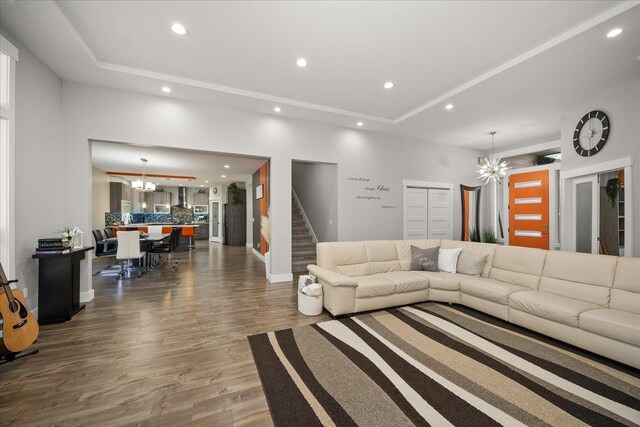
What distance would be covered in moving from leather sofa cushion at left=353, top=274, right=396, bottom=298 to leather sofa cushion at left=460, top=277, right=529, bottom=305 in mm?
1078

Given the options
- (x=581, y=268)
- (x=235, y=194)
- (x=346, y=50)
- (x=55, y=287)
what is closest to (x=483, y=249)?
(x=581, y=268)

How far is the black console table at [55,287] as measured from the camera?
3057 millimetres

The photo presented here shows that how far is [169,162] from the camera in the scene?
8133mm

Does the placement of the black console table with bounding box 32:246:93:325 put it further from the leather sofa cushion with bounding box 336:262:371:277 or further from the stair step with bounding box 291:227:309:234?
the stair step with bounding box 291:227:309:234

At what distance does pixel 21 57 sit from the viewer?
9.61 ft

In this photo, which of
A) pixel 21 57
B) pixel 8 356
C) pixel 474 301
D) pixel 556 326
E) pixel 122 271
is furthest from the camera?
pixel 122 271

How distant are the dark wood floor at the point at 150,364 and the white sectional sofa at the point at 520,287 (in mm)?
844

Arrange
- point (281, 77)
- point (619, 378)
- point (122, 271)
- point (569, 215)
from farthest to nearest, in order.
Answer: point (122, 271), point (569, 215), point (281, 77), point (619, 378)

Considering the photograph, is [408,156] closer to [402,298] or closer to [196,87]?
[402,298]

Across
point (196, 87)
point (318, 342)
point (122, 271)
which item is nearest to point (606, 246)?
point (318, 342)

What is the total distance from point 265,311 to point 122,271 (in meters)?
4.08

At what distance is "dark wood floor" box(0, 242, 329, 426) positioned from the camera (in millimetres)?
1729

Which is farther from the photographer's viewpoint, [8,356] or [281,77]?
[281,77]

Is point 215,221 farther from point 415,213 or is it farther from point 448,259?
point 448,259
